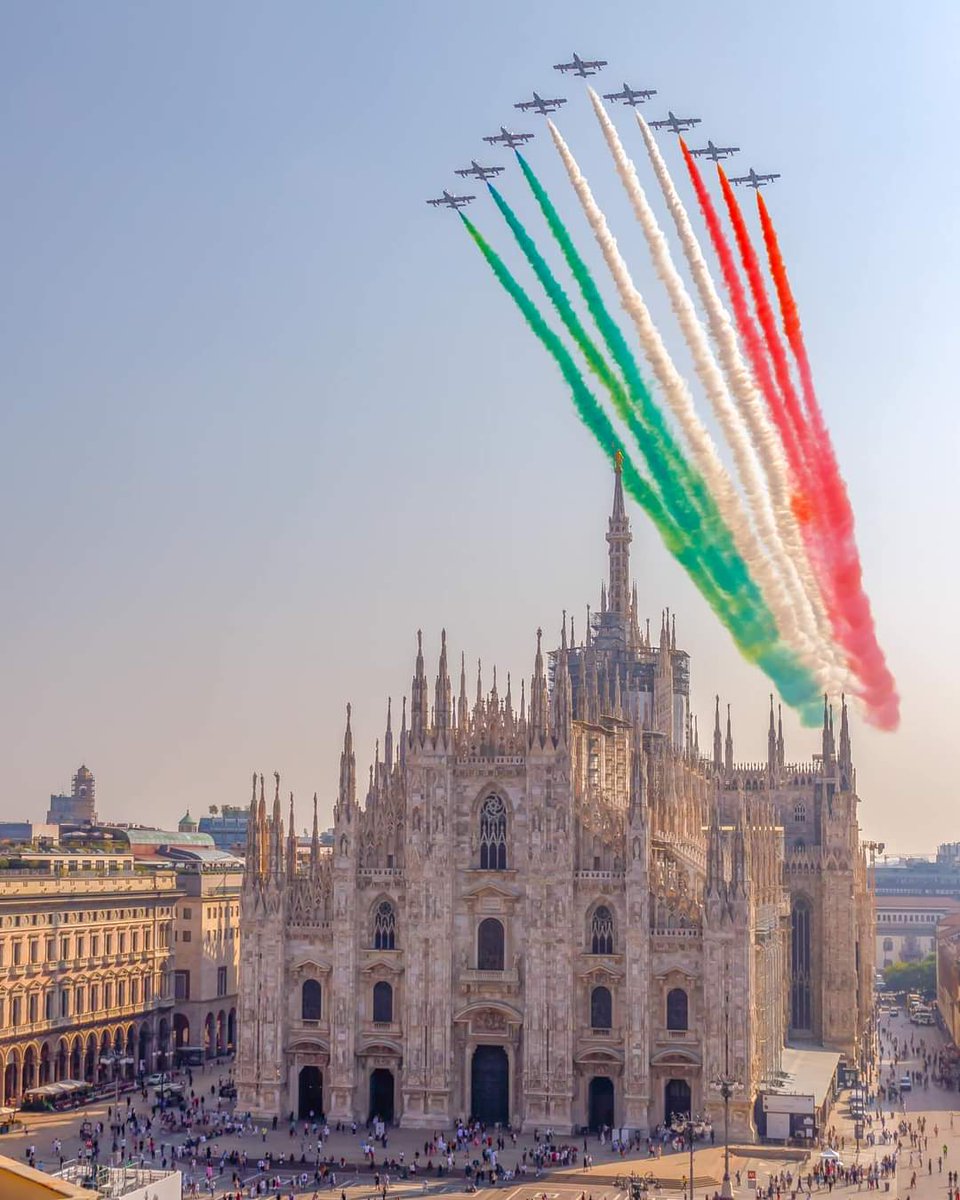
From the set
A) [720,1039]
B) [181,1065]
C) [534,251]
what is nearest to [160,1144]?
[720,1039]

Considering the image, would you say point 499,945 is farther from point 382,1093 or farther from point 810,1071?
point 810,1071

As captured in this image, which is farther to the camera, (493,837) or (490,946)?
(493,837)

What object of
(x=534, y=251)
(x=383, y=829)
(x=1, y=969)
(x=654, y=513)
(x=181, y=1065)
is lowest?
(x=181, y=1065)

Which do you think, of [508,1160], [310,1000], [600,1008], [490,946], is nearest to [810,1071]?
[600,1008]

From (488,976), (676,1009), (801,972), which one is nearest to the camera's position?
(676,1009)

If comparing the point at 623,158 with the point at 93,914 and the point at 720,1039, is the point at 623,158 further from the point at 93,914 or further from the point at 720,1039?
the point at 93,914

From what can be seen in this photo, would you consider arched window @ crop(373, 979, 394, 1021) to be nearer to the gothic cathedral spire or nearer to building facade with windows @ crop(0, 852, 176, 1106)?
building facade with windows @ crop(0, 852, 176, 1106)

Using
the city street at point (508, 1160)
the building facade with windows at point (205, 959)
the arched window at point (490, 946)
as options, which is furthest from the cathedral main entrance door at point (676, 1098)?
the building facade with windows at point (205, 959)

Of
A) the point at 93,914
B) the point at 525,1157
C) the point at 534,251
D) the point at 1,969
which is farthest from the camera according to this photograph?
the point at 93,914
